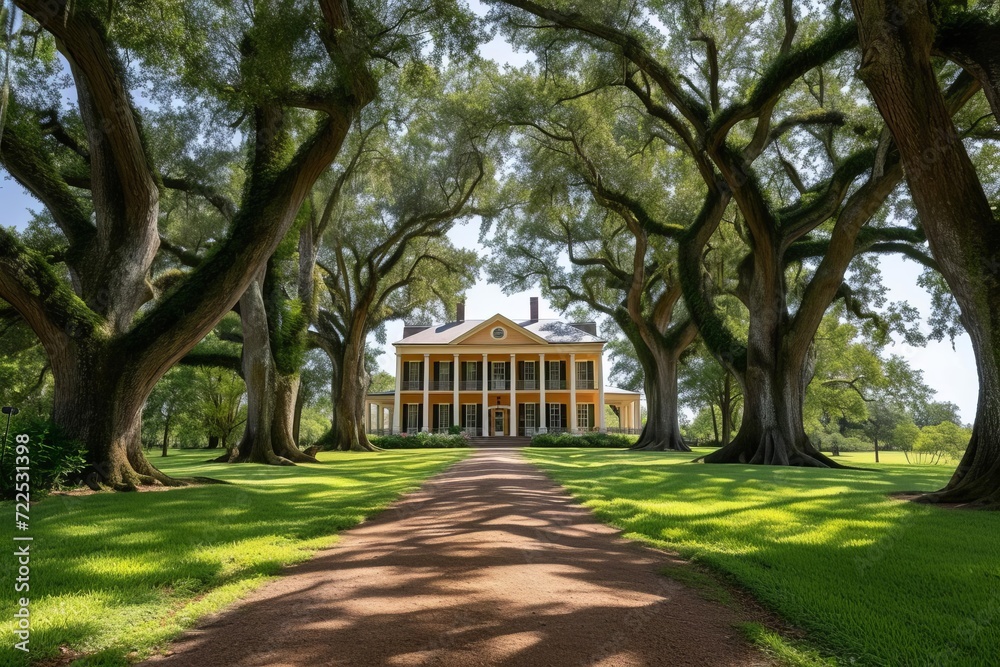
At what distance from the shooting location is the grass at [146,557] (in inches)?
107

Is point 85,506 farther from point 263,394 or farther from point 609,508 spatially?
point 263,394

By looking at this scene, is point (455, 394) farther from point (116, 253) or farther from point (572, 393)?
point (116, 253)

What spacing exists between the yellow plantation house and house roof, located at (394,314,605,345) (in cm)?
7

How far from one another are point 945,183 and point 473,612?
812 centimetres

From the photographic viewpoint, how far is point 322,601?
3295 mm

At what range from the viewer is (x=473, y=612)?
3082 mm

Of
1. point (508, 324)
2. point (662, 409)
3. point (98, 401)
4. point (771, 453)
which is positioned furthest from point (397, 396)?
point (98, 401)

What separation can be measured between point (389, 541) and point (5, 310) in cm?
1558

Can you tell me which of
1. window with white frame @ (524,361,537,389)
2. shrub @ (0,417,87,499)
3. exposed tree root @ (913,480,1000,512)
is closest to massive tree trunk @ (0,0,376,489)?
shrub @ (0,417,87,499)

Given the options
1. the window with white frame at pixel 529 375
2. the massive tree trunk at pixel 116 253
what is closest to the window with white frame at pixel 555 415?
the window with white frame at pixel 529 375

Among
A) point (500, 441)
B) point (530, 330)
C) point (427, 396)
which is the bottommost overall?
point (500, 441)

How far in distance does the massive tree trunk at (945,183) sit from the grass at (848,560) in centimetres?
141

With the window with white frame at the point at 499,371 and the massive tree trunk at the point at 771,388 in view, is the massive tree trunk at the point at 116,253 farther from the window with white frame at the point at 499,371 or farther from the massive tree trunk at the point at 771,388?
the window with white frame at the point at 499,371

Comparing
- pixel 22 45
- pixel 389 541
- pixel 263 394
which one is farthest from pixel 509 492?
pixel 22 45
